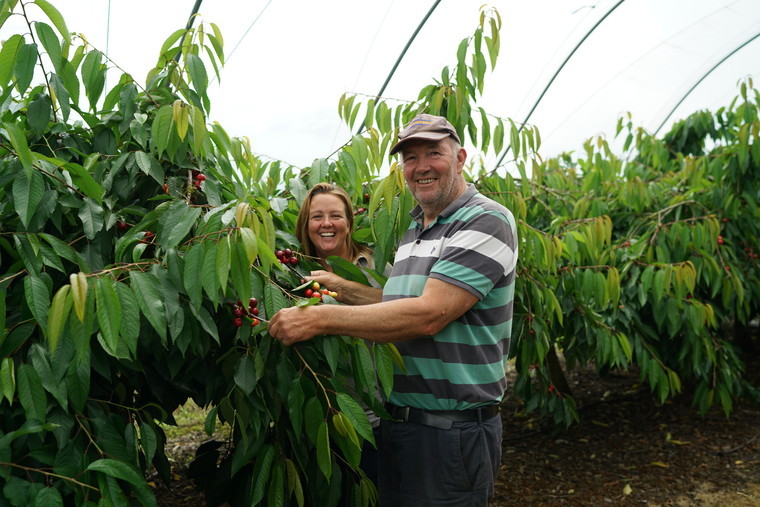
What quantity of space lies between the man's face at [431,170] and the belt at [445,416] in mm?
654

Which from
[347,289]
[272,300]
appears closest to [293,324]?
[272,300]

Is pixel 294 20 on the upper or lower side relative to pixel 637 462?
upper

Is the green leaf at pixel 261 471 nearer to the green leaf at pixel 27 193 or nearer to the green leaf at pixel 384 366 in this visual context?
the green leaf at pixel 384 366

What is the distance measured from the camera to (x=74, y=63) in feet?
6.61

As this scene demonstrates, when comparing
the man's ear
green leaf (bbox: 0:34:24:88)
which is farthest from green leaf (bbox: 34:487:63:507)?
the man's ear

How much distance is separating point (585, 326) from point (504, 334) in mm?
1685

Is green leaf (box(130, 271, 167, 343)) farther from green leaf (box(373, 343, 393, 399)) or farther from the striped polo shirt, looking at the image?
the striped polo shirt

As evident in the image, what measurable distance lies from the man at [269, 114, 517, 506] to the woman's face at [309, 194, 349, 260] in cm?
38

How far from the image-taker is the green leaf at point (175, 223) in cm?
158

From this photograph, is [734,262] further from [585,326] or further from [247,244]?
[247,244]

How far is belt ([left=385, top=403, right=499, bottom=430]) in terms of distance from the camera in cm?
193

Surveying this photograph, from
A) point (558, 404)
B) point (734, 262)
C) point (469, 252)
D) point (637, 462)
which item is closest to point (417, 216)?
point (469, 252)

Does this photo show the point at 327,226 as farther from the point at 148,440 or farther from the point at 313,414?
the point at 148,440

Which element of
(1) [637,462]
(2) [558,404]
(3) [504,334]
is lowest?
(1) [637,462]
